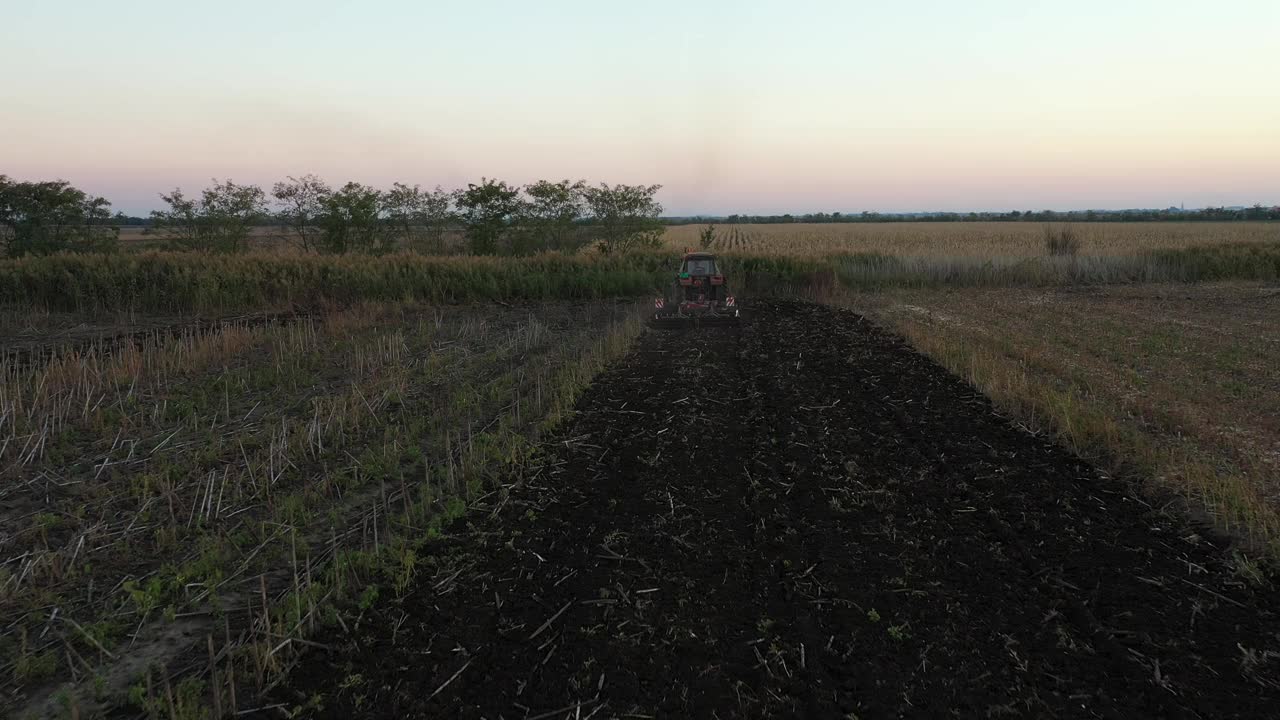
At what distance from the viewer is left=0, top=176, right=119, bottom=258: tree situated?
24.1 meters

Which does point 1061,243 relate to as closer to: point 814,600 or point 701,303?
point 701,303

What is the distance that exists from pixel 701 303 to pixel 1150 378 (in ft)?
25.4

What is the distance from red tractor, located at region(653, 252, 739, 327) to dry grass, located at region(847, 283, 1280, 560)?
3.54 metres

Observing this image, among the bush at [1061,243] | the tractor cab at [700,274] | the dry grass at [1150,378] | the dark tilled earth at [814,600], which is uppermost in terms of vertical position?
the bush at [1061,243]

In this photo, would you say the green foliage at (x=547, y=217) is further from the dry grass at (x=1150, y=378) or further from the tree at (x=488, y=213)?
the dry grass at (x=1150, y=378)

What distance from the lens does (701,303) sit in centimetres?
1424

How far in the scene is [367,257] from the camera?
20.7 metres

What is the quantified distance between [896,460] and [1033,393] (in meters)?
3.08

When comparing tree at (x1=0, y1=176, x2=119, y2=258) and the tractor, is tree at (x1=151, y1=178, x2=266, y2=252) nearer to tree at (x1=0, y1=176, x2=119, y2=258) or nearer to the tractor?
tree at (x1=0, y1=176, x2=119, y2=258)

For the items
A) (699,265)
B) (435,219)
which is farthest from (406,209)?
(699,265)

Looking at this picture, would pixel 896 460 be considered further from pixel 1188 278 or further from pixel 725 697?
pixel 1188 278

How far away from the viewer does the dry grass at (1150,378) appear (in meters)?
5.32

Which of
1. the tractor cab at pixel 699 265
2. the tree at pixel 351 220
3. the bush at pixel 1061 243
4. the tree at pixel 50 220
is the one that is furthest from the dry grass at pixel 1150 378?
the tree at pixel 50 220

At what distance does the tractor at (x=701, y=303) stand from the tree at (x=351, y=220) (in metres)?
15.5
